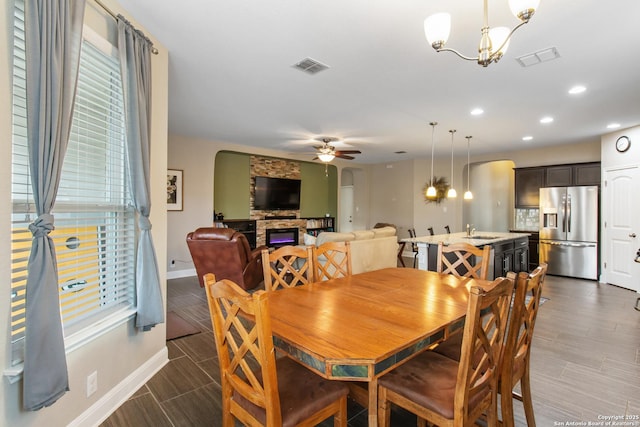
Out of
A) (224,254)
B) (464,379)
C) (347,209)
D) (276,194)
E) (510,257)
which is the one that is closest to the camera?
(464,379)

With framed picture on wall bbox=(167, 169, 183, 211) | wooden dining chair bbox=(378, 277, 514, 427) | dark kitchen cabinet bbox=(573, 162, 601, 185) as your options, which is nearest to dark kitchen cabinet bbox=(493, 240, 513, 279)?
dark kitchen cabinet bbox=(573, 162, 601, 185)

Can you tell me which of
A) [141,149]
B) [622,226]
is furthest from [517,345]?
[622,226]

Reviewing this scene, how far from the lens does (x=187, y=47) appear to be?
2.71 metres

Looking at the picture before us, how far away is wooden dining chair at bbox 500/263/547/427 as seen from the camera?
58.9 inches

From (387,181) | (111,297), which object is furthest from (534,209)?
(111,297)

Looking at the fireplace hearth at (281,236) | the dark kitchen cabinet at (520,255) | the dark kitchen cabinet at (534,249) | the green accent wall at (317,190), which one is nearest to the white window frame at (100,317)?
the fireplace hearth at (281,236)

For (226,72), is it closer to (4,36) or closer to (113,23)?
(113,23)

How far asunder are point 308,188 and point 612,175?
6302mm

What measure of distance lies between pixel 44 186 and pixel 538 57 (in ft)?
12.1

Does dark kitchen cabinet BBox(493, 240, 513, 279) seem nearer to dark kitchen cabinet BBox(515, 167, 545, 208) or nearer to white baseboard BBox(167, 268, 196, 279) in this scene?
dark kitchen cabinet BBox(515, 167, 545, 208)

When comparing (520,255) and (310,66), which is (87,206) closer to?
(310,66)

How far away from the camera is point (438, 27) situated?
1.71 m

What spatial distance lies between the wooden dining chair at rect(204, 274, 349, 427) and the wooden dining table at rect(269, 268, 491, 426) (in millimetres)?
158

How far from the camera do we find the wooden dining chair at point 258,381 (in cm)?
120
